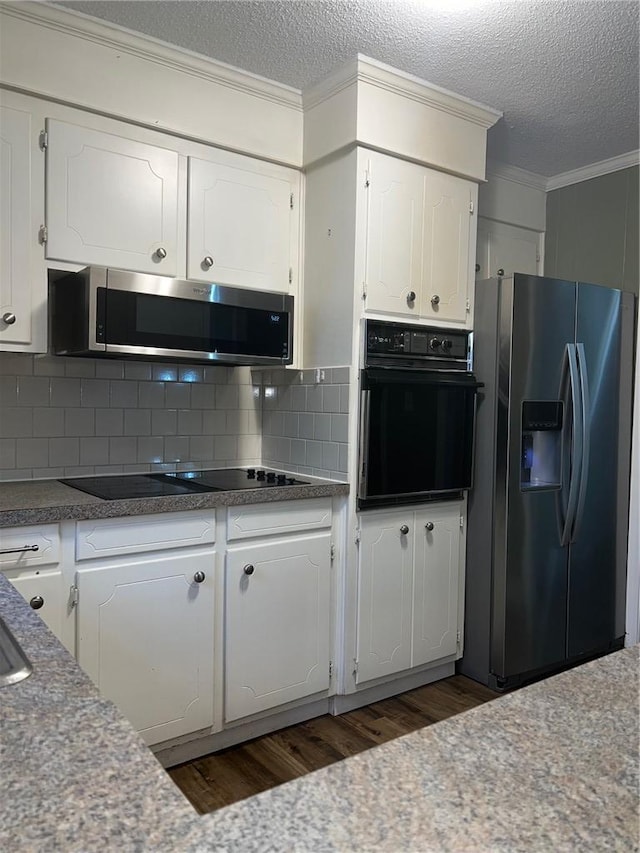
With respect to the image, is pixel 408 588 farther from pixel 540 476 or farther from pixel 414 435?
pixel 540 476

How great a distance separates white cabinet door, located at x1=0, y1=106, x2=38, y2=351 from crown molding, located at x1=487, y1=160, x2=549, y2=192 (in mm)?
2322

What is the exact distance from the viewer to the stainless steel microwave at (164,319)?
6.90ft

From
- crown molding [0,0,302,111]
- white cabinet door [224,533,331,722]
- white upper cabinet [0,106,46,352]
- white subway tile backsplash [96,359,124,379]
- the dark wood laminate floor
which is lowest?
the dark wood laminate floor

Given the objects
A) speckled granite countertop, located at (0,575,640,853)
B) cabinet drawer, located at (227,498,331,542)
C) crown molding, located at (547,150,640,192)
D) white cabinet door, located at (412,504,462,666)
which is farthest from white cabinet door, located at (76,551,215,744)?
crown molding, located at (547,150,640,192)

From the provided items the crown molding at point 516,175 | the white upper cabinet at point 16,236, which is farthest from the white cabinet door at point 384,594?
the crown molding at point 516,175

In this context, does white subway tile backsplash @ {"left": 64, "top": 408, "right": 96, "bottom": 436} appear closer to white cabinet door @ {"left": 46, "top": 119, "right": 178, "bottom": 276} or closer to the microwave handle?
white cabinet door @ {"left": 46, "top": 119, "right": 178, "bottom": 276}

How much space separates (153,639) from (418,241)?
6.13 feet

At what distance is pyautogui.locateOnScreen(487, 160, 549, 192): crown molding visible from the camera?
344cm

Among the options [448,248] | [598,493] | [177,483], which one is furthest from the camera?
[598,493]

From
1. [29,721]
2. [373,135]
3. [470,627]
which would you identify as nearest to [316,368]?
[373,135]

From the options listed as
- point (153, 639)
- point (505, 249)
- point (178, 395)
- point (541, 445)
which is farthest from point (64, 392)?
point (505, 249)

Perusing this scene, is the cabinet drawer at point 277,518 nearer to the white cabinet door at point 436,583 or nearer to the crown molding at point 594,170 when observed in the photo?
the white cabinet door at point 436,583

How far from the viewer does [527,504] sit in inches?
111

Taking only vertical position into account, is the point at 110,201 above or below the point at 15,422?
above
